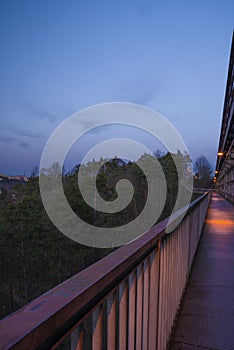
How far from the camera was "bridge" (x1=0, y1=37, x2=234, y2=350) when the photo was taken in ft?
1.97

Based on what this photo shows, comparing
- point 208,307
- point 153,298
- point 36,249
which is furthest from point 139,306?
point 36,249

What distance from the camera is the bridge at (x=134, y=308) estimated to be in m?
0.60

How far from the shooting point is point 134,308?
1.29m

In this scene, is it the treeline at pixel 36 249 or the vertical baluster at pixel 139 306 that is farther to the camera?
the treeline at pixel 36 249

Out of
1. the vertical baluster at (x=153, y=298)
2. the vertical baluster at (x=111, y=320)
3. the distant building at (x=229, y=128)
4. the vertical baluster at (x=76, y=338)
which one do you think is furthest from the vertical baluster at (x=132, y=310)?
the distant building at (x=229, y=128)

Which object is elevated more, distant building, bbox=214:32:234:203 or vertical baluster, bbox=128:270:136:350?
distant building, bbox=214:32:234:203

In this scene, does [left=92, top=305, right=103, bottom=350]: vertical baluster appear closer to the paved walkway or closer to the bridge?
the bridge

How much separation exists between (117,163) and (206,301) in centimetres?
3560

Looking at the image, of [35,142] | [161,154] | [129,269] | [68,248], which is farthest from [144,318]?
[35,142]

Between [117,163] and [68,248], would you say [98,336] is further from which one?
[117,163]

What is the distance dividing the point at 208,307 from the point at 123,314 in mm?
2102

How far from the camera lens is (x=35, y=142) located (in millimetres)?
79250

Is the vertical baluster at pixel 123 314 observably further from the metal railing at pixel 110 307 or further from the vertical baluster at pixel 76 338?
the vertical baluster at pixel 76 338

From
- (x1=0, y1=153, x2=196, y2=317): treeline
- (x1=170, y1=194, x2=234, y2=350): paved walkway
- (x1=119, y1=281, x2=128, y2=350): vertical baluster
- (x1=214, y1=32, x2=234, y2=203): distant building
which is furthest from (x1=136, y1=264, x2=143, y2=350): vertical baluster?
(x1=0, y1=153, x2=196, y2=317): treeline
